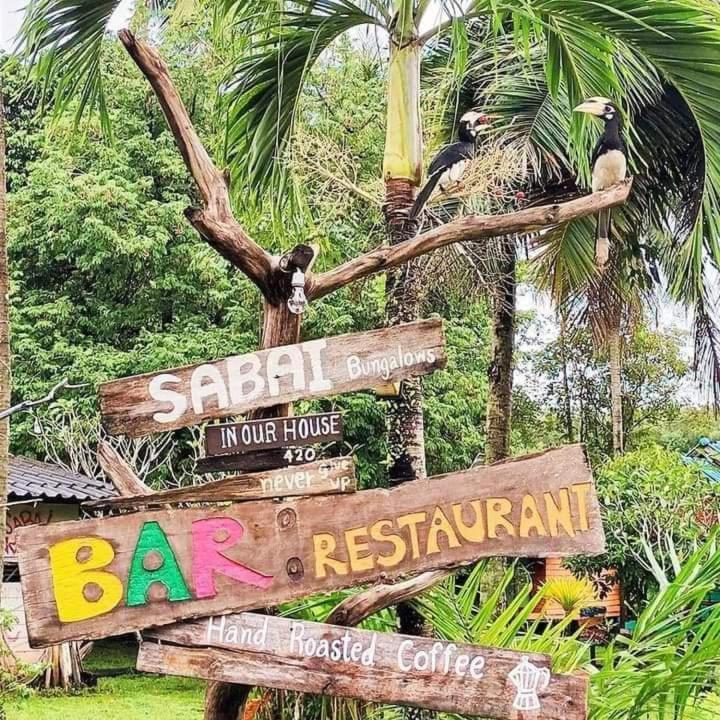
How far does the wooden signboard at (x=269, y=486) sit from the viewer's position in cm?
262

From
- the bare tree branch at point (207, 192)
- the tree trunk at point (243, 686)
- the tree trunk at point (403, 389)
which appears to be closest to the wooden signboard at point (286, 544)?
the tree trunk at point (243, 686)

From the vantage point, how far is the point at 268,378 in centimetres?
270

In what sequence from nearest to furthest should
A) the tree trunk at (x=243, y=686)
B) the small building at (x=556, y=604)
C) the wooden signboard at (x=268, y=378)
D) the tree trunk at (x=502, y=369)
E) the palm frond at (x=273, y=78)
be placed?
1. the wooden signboard at (x=268, y=378)
2. the tree trunk at (x=243, y=686)
3. the palm frond at (x=273, y=78)
4. the tree trunk at (x=502, y=369)
5. the small building at (x=556, y=604)

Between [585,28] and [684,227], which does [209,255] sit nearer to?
[684,227]

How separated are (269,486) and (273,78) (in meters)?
2.49

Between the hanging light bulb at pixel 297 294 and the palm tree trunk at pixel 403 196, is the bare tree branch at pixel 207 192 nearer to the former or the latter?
the hanging light bulb at pixel 297 294

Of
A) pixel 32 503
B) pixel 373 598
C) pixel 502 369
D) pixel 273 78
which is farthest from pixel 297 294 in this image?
pixel 32 503

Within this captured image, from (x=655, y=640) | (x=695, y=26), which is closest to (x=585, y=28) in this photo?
(x=695, y=26)

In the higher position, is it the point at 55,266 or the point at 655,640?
the point at 55,266

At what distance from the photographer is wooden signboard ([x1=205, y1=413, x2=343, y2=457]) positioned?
2.70 meters

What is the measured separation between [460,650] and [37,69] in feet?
9.46

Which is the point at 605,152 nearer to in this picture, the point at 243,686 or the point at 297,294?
the point at 297,294

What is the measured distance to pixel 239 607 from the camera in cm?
254

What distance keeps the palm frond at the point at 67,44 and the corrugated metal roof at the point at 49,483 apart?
480cm
